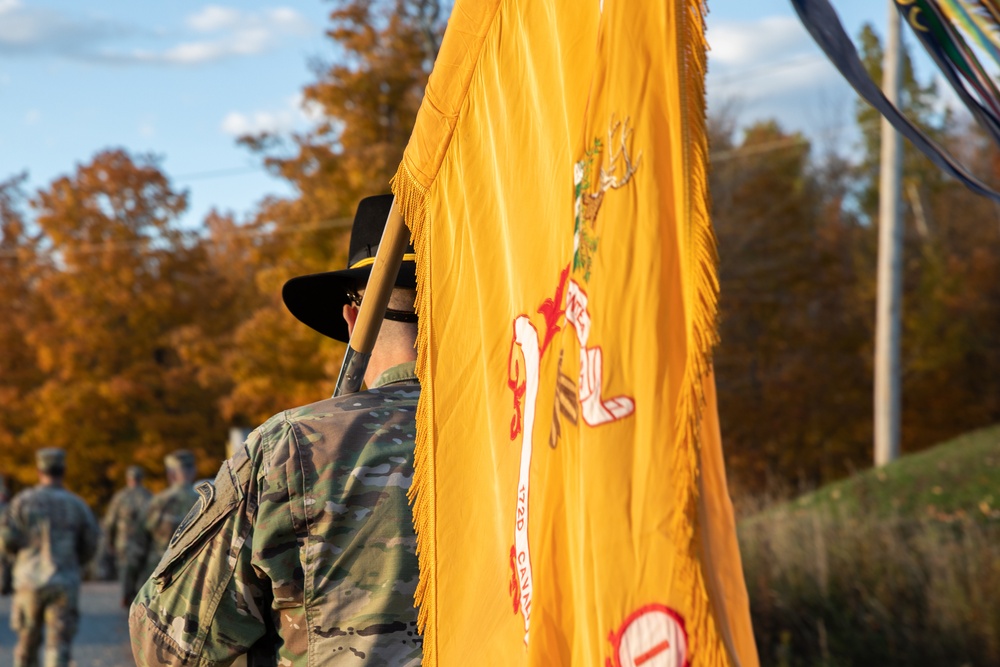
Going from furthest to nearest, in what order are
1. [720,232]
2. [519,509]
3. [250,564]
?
[720,232] → [250,564] → [519,509]

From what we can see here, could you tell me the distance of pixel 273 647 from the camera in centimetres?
247

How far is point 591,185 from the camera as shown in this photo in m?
1.45

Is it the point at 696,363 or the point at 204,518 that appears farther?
the point at 204,518

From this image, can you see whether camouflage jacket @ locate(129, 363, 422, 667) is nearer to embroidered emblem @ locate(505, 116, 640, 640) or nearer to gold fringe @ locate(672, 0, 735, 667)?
embroidered emblem @ locate(505, 116, 640, 640)

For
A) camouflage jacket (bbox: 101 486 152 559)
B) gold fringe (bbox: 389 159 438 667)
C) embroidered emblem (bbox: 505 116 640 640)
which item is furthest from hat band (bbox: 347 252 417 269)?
camouflage jacket (bbox: 101 486 152 559)

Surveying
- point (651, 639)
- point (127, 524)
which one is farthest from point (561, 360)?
point (127, 524)

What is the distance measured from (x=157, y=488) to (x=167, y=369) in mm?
3187

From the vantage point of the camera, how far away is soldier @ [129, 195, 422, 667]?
234cm

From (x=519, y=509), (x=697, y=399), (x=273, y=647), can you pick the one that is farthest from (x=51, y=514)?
(x=697, y=399)

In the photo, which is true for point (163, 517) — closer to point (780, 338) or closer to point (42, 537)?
point (42, 537)

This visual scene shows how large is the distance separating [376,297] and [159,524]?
8.34 meters

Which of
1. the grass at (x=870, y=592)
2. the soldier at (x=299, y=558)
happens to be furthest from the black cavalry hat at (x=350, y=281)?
the grass at (x=870, y=592)

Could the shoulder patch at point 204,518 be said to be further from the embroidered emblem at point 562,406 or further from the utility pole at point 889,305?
the utility pole at point 889,305

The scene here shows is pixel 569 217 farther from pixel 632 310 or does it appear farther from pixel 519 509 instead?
pixel 519 509
